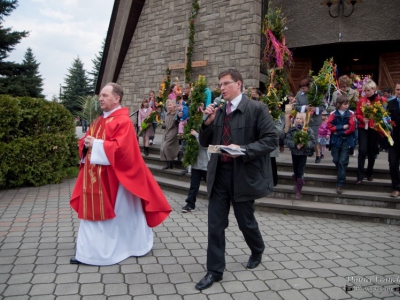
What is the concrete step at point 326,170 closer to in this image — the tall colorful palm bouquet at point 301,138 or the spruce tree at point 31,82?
the tall colorful palm bouquet at point 301,138

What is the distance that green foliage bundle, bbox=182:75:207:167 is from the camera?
6.82m

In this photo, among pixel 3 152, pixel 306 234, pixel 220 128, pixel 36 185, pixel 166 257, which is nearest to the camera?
pixel 220 128

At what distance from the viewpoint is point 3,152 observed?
8172 millimetres

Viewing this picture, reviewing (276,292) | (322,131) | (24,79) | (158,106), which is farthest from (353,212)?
(24,79)

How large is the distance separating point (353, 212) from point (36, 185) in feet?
23.3

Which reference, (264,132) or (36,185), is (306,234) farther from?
(36,185)

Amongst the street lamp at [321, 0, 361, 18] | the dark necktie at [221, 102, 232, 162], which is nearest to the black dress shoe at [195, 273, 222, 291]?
the dark necktie at [221, 102, 232, 162]

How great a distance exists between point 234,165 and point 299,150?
345cm

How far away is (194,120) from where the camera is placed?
23.7 feet

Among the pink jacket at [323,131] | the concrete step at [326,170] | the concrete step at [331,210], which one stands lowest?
the concrete step at [331,210]

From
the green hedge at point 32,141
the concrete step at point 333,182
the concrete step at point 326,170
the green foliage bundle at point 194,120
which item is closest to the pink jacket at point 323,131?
the concrete step at point 326,170

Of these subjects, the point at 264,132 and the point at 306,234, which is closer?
the point at 264,132

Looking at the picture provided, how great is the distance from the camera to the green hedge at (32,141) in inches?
327

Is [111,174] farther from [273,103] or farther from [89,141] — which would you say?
[273,103]
